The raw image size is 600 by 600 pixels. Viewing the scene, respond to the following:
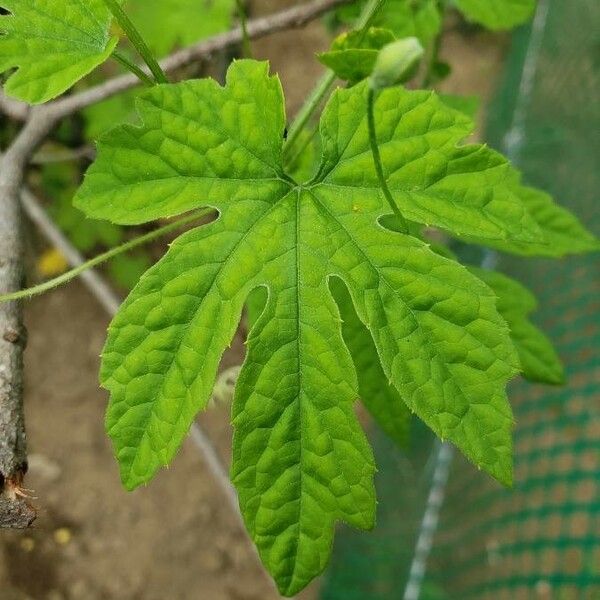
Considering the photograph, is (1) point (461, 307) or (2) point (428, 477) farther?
(2) point (428, 477)

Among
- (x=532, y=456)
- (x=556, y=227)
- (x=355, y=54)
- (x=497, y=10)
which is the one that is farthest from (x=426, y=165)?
(x=532, y=456)

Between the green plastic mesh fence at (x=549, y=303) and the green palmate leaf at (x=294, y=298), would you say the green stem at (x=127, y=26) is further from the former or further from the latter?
the green plastic mesh fence at (x=549, y=303)

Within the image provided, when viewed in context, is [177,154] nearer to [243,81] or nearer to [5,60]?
[243,81]

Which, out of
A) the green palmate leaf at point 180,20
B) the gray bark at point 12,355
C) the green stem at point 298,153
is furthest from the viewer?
the green palmate leaf at point 180,20

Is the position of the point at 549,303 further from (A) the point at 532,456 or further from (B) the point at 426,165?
(B) the point at 426,165

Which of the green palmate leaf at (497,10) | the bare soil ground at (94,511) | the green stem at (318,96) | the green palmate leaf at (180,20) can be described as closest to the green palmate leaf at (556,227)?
the green palmate leaf at (497,10)

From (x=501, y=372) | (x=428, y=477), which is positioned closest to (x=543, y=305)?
(x=428, y=477)
